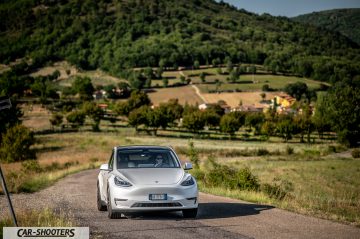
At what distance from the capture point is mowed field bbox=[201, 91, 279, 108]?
158 metres

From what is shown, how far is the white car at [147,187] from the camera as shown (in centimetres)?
1160

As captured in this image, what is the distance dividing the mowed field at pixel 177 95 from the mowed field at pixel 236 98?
13.1 feet

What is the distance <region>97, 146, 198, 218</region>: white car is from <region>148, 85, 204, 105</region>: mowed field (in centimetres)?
14023

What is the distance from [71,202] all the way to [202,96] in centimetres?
14727

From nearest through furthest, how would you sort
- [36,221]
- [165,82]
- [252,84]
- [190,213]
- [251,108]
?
1. [36,221]
2. [190,213]
3. [251,108]
4. [165,82]
5. [252,84]

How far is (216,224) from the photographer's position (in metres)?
11.2

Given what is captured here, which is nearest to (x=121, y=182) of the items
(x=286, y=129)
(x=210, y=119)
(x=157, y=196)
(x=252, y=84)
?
(x=157, y=196)

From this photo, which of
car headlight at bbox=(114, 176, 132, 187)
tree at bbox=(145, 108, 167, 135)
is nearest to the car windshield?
car headlight at bbox=(114, 176, 132, 187)

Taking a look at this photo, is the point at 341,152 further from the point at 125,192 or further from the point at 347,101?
the point at 125,192

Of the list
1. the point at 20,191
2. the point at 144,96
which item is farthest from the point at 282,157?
the point at 144,96

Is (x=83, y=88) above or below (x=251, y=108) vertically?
above

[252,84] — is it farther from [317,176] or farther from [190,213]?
[190,213]

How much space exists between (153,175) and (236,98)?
503ft

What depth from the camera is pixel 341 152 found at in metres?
79.4
